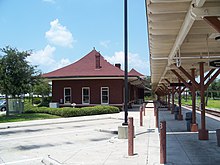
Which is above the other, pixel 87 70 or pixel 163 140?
pixel 87 70

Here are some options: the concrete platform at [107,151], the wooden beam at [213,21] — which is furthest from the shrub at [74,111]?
the wooden beam at [213,21]

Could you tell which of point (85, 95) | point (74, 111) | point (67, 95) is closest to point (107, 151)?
point (74, 111)

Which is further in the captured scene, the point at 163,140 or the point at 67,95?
the point at 67,95

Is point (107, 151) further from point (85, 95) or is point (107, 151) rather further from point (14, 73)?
point (85, 95)

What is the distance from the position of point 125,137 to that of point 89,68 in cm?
2277

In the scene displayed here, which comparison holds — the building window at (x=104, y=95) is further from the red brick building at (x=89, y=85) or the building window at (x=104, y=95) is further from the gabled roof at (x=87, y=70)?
the gabled roof at (x=87, y=70)

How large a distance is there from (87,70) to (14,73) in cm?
1109

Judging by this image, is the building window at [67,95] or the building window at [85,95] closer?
the building window at [85,95]

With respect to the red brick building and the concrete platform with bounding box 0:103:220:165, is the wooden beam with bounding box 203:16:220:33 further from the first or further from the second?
the red brick building

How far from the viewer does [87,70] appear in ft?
110

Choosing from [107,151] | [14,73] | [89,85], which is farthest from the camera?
[89,85]

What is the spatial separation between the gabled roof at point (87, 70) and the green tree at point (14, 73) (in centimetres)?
798

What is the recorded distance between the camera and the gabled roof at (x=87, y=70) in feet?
104

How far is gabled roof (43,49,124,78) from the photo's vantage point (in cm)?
3169
